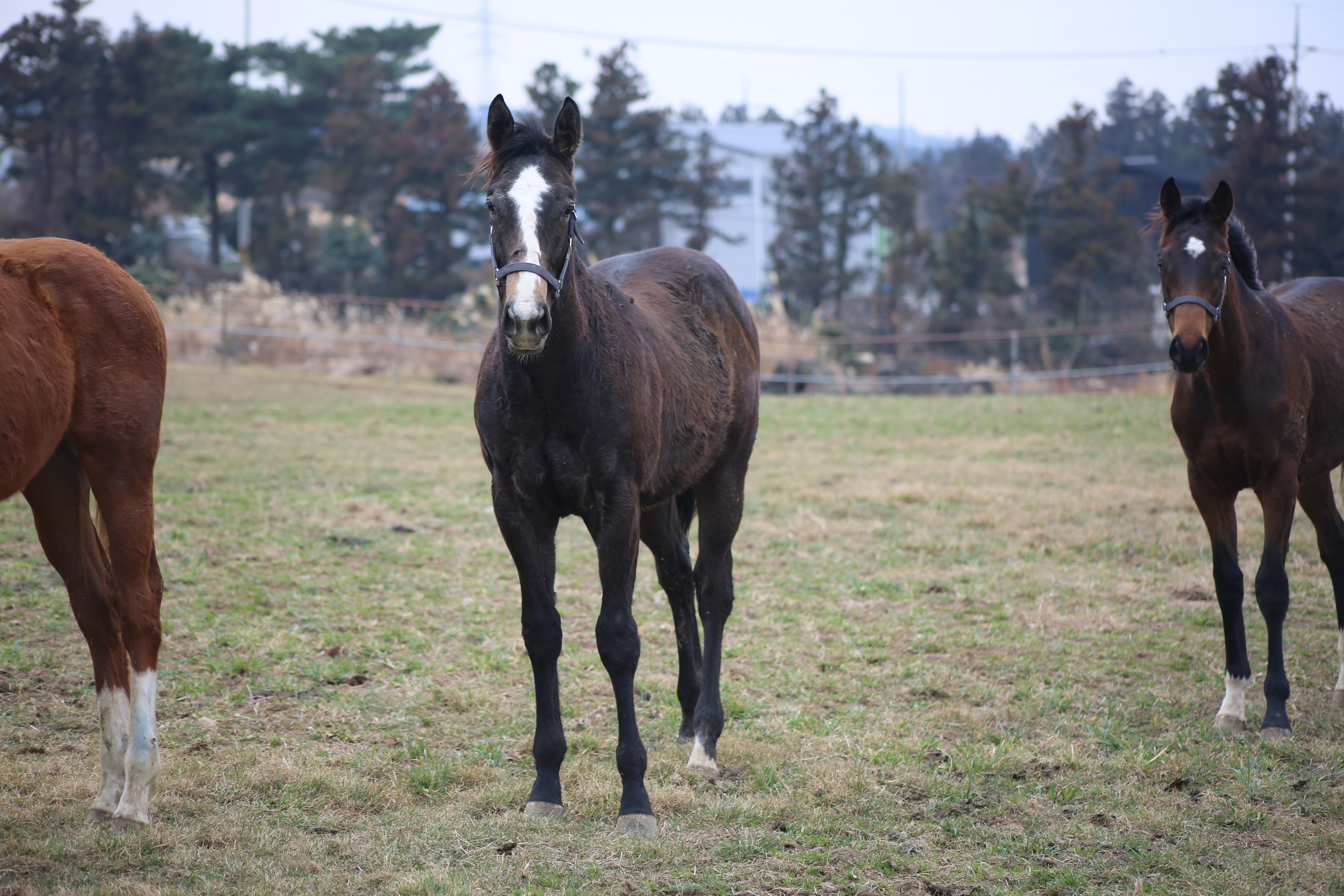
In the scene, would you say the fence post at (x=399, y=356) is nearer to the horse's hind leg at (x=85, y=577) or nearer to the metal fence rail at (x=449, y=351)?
the metal fence rail at (x=449, y=351)

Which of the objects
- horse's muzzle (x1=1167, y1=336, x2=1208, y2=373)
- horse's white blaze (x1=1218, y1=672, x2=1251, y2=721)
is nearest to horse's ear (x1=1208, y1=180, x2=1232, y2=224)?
horse's muzzle (x1=1167, y1=336, x2=1208, y2=373)

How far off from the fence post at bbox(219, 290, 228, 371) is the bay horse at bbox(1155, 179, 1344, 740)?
16.4 metres

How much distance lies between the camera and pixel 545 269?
2.83 metres

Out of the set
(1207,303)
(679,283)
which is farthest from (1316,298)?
(679,283)

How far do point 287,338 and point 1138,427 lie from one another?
48.8 ft

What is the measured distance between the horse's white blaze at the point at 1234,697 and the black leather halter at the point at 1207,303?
1.54 meters

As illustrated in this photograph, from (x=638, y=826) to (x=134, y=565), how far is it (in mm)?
1851

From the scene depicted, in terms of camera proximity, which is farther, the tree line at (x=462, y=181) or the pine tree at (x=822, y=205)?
the pine tree at (x=822, y=205)

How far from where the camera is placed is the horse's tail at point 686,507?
433 cm

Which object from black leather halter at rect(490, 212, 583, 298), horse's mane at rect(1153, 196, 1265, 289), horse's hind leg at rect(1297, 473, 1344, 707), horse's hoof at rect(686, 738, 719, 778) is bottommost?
horse's hoof at rect(686, 738, 719, 778)

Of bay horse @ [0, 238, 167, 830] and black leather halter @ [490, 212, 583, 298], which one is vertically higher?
black leather halter @ [490, 212, 583, 298]

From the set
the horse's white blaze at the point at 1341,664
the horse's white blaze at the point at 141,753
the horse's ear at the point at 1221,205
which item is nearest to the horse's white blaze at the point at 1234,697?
the horse's white blaze at the point at 1341,664

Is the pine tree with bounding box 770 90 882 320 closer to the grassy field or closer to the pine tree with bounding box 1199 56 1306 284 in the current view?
the pine tree with bounding box 1199 56 1306 284

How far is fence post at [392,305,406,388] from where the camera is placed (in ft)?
55.6
